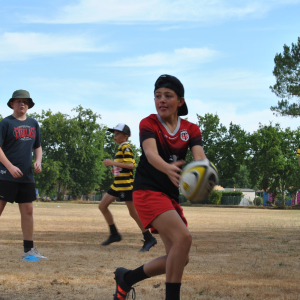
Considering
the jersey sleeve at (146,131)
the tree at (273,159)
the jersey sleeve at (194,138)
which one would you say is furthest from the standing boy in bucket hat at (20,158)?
the tree at (273,159)

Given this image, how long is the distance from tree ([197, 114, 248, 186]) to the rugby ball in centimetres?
6242

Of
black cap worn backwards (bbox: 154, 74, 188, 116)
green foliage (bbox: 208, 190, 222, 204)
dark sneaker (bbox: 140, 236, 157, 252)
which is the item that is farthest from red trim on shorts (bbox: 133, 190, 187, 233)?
green foliage (bbox: 208, 190, 222, 204)

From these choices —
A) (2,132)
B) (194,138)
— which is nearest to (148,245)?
(2,132)

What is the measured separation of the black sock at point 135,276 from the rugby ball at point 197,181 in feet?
2.62

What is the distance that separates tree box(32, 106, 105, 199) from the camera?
6762 centimetres

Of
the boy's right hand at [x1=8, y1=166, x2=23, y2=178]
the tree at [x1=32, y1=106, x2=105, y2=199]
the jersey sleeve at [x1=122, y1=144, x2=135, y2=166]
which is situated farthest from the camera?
the tree at [x1=32, y1=106, x2=105, y2=199]

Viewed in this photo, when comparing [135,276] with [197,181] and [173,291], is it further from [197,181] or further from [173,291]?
[197,181]

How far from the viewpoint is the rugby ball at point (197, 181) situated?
10.5 ft

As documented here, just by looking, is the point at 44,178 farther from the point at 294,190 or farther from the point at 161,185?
the point at 161,185

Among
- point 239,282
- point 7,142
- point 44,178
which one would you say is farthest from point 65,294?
point 44,178

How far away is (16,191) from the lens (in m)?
5.87

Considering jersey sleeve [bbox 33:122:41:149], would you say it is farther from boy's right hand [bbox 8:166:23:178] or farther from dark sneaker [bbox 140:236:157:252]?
dark sneaker [bbox 140:236:157:252]

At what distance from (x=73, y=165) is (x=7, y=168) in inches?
2577

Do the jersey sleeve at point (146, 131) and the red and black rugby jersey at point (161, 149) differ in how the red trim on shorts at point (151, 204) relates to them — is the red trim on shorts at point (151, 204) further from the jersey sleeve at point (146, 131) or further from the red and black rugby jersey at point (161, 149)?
the jersey sleeve at point (146, 131)
